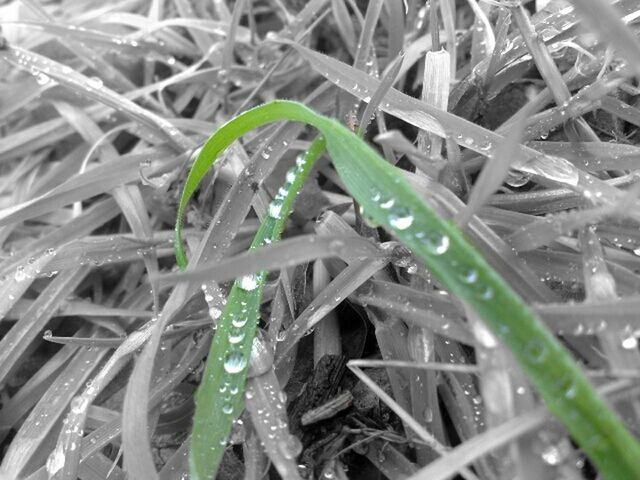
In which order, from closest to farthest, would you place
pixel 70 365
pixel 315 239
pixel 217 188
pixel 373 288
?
pixel 315 239, pixel 373 288, pixel 70 365, pixel 217 188

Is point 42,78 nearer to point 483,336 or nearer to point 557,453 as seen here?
point 483,336

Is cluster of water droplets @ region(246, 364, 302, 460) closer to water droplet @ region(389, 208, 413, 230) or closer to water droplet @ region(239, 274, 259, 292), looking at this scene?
water droplet @ region(239, 274, 259, 292)

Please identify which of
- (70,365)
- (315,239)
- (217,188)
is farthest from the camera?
(217,188)

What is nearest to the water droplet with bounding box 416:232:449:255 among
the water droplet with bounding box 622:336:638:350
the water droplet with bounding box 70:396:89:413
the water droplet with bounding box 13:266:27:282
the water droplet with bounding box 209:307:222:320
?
the water droplet with bounding box 622:336:638:350

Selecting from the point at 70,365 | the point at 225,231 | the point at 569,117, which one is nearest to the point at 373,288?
the point at 225,231

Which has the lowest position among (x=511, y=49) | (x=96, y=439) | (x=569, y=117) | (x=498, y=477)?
(x=498, y=477)

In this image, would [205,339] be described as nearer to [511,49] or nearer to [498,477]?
[498,477]
